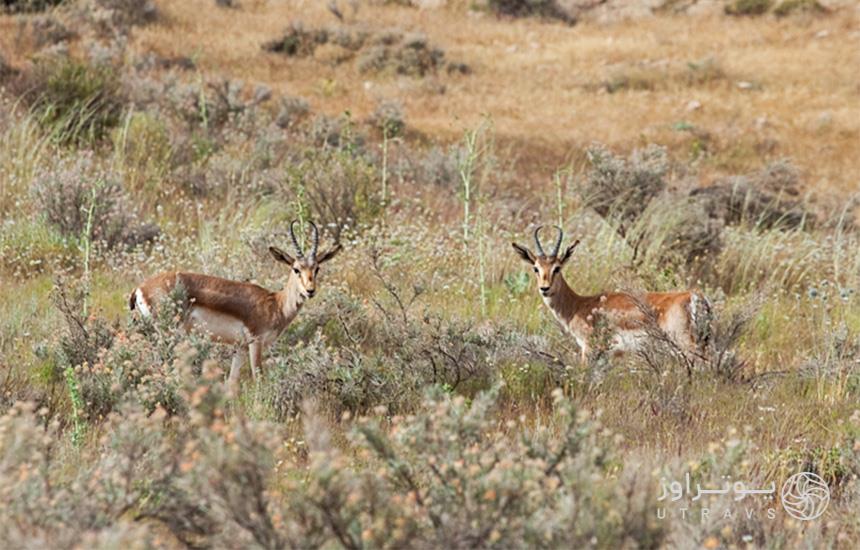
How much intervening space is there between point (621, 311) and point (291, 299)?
93.7 inches

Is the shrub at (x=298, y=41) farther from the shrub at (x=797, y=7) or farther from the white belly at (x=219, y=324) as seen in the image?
the white belly at (x=219, y=324)

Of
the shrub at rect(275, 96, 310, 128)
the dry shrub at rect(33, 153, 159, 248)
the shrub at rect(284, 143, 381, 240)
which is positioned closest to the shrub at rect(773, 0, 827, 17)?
the shrub at rect(275, 96, 310, 128)

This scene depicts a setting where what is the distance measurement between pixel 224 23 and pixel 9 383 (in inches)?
932

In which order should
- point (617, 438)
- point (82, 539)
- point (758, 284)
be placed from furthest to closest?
1. point (758, 284)
2. point (617, 438)
3. point (82, 539)

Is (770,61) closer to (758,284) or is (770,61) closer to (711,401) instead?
(758,284)

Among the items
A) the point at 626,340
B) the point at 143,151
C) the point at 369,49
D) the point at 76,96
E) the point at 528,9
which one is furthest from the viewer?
the point at 528,9

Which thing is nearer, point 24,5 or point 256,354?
point 256,354

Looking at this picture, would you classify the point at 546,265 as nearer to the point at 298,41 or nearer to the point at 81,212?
the point at 81,212

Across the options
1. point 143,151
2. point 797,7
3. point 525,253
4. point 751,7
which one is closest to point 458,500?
point 525,253

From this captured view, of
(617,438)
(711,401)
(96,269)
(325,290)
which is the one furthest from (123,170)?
(617,438)

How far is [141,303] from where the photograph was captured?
7.39 metres

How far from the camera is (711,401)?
6555 millimetres

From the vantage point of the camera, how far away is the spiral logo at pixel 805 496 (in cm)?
504

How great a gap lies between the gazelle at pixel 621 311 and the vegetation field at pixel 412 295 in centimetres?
19
